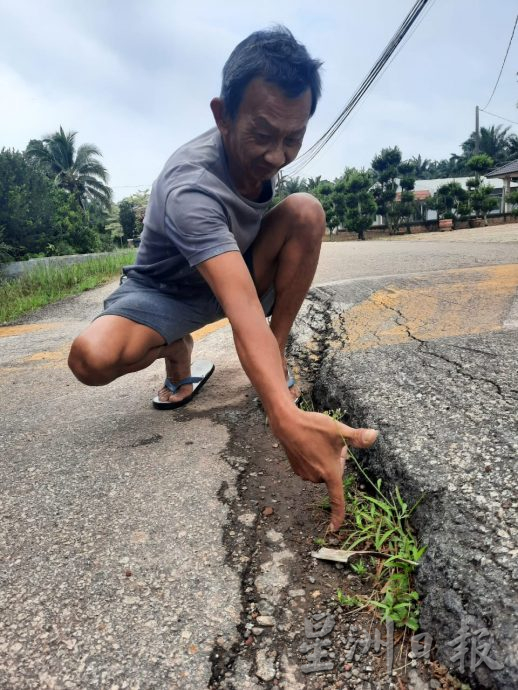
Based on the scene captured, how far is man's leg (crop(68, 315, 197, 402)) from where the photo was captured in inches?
68.2

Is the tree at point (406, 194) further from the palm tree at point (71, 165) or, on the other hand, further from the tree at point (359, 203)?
the palm tree at point (71, 165)

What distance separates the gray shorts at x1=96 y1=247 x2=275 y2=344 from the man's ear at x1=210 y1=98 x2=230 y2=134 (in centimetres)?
55

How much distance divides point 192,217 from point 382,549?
3.08ft

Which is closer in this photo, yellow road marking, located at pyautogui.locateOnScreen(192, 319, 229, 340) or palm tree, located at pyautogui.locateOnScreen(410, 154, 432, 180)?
yellow road marking, located at pyautogui.locateOnScreen(192, 319, 229, 340)

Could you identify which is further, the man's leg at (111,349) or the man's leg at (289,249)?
the man's leg at (289,249)

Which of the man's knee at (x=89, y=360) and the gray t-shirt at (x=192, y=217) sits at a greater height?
the gray t-shirt at (x=192, y=217)

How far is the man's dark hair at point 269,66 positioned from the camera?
56.2 inches

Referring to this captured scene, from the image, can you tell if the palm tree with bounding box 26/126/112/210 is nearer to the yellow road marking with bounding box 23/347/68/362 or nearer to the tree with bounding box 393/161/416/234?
the tree with bounding box 393/161/416/234

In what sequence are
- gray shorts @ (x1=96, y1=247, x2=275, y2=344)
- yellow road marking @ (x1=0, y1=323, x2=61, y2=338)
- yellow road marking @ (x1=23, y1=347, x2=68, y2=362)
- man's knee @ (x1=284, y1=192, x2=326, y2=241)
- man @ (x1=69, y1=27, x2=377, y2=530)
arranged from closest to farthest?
man @ (x1=69, y1=27, x2=377, y2=530) → gray shorts @ (x1=96, y1=247, x2=275, y2=344) → man's knee @ (x1=284, y1=192, x2=326, y2=241) → yellow road marking @ (x1=23, y1=347, x2=68, y2=362) → yellow road marking @ (x1=0, y1=323, x2=61, y2=338)

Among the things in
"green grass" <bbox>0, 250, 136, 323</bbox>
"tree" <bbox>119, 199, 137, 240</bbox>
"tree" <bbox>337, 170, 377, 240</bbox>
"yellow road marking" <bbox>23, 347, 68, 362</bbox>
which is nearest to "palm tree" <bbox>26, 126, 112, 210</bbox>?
"tree" <bbox>119, 199, 137, 240</bbox>

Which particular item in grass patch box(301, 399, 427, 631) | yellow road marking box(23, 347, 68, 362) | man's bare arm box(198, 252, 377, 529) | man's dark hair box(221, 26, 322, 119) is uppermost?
man's dark hair box(221, 26, 322, 119)

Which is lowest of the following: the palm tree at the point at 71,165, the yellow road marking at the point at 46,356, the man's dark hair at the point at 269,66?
the yellow road marking at the point at 46,356

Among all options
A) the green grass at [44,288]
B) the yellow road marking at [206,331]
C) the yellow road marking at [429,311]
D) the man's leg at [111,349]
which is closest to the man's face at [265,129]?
the man's leg at [111,349]

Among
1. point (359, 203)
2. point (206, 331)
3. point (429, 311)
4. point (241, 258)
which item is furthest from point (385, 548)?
point (359, 203)
